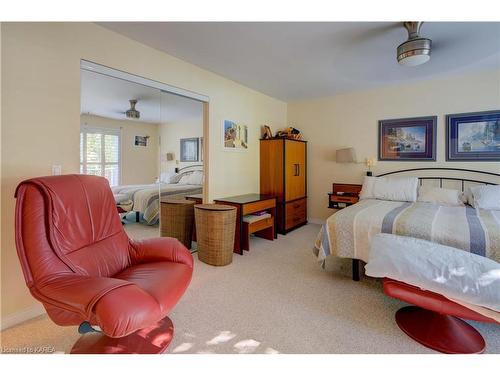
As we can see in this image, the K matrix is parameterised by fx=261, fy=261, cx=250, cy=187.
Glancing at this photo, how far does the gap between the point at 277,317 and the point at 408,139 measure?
363 cm

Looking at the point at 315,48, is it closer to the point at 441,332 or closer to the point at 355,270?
the point at 355,270

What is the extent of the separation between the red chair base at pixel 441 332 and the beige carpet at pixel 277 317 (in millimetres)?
69

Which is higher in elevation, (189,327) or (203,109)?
(203,109)

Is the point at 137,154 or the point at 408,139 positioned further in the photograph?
the point at 408,139

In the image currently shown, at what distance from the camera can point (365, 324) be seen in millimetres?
1956

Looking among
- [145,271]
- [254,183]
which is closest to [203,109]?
[254,183]

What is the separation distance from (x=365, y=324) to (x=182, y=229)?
2358mm

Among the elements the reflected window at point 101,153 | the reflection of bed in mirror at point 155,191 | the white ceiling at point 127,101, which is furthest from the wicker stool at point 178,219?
the white ceiling at point 127,101

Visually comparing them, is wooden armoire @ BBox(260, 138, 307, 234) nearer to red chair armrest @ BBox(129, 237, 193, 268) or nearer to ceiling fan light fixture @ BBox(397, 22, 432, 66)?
ceiling fan light fixture @ BBox(397, 22, 432, 66)

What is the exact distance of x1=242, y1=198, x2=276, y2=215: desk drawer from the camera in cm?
362

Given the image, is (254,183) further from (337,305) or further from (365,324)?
(365,324)

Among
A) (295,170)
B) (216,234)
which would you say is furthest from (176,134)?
(295,170)

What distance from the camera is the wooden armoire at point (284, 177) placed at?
174 inches

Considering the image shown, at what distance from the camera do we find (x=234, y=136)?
4.07 m
